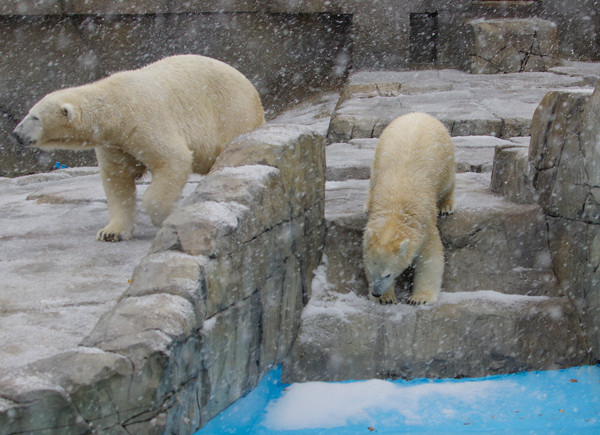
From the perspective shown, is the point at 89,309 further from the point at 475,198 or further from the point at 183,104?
the point at 475,198

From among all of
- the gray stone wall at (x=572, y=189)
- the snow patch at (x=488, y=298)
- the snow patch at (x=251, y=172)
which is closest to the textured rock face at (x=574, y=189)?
the gray stone wall at (x=572, y=189)

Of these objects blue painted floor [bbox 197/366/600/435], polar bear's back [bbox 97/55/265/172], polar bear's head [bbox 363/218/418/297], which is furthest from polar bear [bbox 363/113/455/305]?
polar bear's back [bbox 97/55/265/172]

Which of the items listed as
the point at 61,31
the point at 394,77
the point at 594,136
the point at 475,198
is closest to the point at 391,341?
the point at 475,198

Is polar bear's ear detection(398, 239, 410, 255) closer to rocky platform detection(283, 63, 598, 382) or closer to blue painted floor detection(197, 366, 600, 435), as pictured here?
rocky platform detection(283, 63, 598, 382)

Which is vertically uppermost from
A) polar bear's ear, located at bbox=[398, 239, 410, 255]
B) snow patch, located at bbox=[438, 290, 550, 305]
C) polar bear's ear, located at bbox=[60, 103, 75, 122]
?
polar bear's ear, located at bbox=[60, 103, 75, 122]

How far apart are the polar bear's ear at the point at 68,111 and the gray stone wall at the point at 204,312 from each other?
93 centimetres

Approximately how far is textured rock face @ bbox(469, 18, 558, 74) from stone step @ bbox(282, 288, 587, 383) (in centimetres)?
654

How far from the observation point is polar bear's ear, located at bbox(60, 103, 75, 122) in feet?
12.2

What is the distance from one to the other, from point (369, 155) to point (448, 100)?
2.38m

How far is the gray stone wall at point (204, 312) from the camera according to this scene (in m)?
2.17

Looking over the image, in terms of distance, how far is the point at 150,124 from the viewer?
3963 millimetres

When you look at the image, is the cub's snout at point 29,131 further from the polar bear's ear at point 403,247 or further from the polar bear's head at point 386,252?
the polar bear's ear at point 403,247

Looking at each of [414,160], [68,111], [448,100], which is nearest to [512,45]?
A: [448,100]

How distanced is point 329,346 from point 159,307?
1.58m
